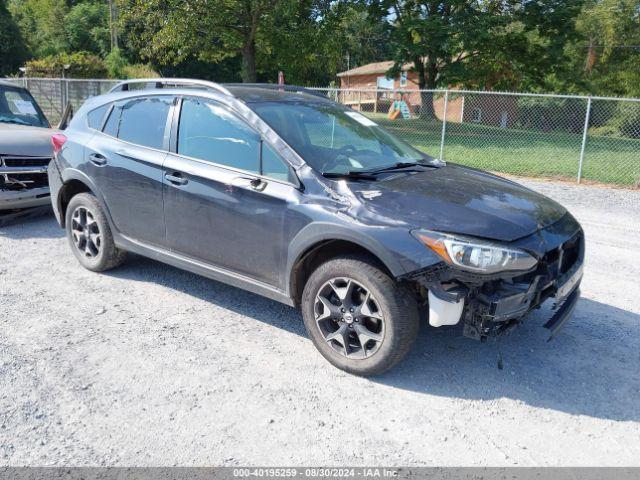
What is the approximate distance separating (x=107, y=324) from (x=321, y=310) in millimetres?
1770

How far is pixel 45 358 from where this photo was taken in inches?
148

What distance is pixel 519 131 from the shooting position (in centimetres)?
2445

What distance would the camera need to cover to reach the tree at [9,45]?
36.8 m

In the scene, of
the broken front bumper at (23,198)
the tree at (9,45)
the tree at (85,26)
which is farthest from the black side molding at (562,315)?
the tree at (85,26)

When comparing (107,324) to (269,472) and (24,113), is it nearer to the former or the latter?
(269,472)

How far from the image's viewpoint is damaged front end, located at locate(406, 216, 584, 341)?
317cm

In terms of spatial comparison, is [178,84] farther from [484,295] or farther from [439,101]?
[439,101]

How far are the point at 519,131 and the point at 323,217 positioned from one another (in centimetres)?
2309

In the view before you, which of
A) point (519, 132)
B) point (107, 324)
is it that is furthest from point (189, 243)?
point (519, 132)

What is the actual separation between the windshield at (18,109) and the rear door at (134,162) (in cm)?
402

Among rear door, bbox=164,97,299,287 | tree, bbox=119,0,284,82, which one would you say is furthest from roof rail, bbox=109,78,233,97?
tree, bbox=119,0,284,82

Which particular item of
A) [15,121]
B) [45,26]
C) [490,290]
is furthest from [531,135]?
[45,26]

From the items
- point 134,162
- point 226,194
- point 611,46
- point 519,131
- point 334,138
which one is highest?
point 611,46

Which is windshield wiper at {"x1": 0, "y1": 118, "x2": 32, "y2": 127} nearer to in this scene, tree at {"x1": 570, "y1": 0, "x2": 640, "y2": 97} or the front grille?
the front grille
